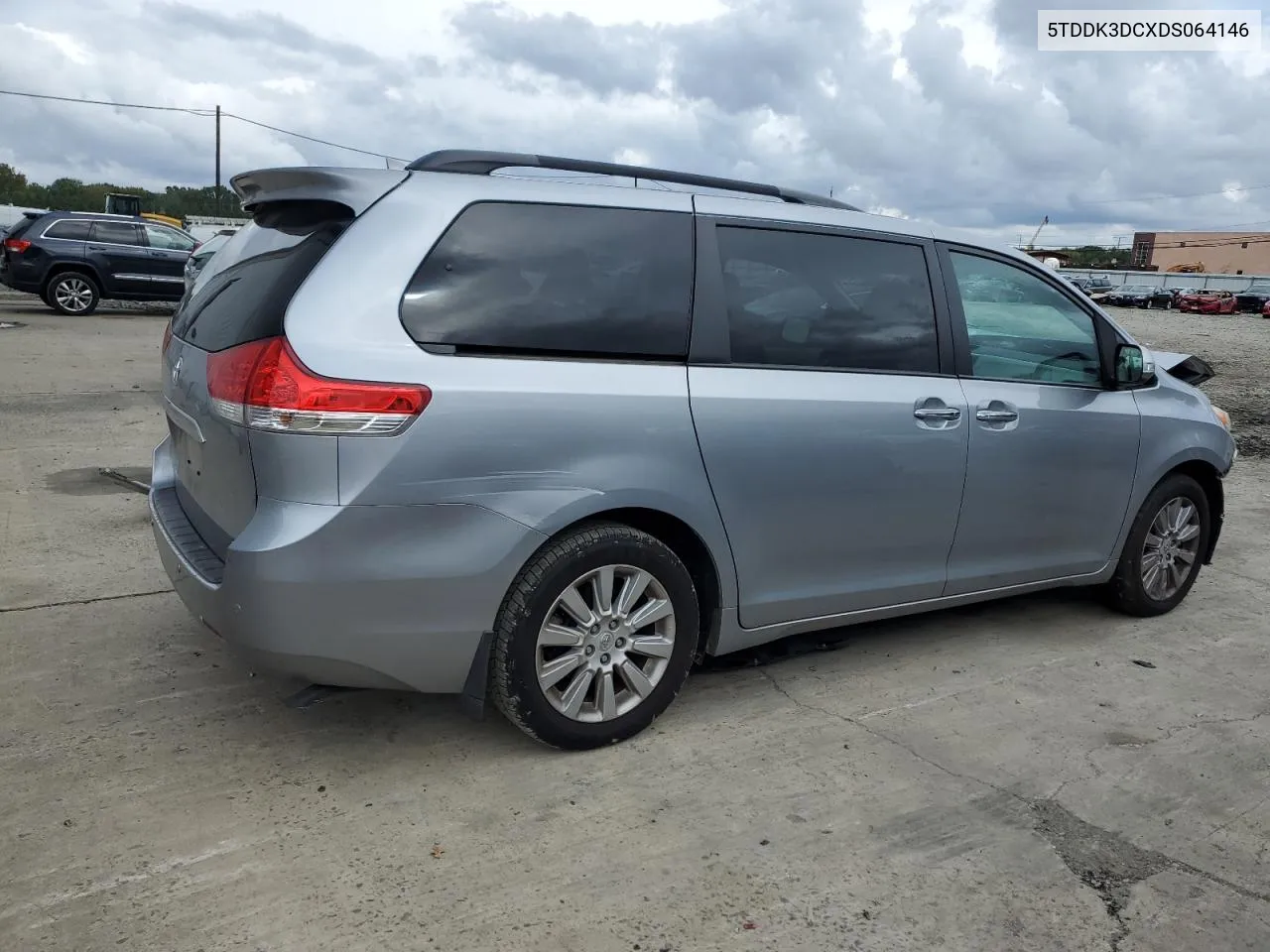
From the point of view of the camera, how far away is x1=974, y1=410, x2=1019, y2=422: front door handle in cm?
414

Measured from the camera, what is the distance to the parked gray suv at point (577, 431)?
2912 mm

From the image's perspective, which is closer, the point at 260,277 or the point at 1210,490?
the point at 260,277

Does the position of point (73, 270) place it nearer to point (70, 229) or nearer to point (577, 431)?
point (70, 229)

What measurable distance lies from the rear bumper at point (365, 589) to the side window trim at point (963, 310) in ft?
6.67

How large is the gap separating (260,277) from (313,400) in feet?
2.14

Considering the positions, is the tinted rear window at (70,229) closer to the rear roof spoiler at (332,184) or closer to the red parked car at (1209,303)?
the rear roof spoiler at (332,184)

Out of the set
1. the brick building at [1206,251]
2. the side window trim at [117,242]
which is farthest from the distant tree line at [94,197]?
the brick building at [1206,251]

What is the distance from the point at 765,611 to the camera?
374 cm

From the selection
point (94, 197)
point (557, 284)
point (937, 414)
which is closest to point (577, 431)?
point (557, 284)

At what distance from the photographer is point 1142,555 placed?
16.3ft

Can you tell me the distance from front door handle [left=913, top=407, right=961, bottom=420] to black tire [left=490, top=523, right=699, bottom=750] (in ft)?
3.77

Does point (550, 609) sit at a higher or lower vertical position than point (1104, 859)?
higher

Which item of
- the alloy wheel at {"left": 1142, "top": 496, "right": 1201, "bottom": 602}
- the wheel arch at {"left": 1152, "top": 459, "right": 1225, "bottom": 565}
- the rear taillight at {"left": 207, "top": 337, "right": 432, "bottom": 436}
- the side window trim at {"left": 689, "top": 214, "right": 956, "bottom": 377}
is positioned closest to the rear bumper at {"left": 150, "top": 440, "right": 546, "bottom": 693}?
the rear taillight at {"left": 207, "top": 337, "right": 432, "bottom": 436}

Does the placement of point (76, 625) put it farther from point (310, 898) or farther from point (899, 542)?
point (899, 542)
